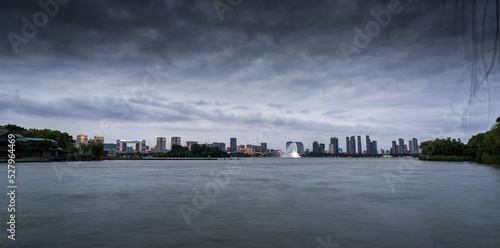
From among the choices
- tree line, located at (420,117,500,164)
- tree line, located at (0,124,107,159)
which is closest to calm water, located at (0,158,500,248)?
tree line, located at (420,117,500,164)

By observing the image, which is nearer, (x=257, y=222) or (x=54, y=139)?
(x=257, y=222)

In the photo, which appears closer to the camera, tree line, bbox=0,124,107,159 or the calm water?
the calm water

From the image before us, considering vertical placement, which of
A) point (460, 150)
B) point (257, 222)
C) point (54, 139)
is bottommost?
point (257, 222)

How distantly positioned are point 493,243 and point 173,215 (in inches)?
678

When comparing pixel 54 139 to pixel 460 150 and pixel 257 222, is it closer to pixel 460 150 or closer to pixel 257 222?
pixel 257 222

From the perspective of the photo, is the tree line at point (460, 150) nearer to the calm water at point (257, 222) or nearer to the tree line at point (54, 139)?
the calm water at point (257, 222)

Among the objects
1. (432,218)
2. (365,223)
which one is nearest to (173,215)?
(365,223)

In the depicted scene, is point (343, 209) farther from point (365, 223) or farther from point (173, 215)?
point (173, 215)

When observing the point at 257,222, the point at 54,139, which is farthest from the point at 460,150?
the point at 54,139

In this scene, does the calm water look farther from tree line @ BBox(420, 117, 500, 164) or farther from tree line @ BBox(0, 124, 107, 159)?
tree line @ BBox(0, 124, 107, 159)

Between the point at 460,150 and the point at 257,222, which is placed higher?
the point at 460,150

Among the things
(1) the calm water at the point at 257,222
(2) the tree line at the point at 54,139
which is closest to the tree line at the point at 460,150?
(1) the calm water at the point at 257,222

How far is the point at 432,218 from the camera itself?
61.9 ft

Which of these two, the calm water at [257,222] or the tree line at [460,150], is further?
the tree line at [460,150]
